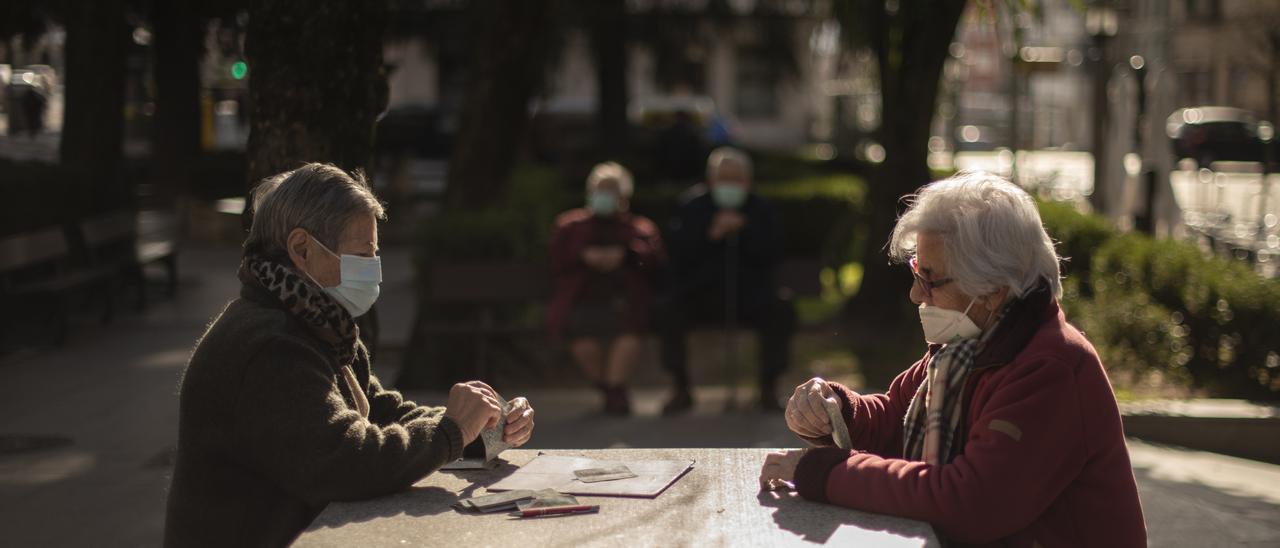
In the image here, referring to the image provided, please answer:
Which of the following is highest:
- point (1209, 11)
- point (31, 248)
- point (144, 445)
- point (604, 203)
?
→ point (1209, 11)

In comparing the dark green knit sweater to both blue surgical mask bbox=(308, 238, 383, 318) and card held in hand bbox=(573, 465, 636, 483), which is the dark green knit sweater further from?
card held in hand bbox=(573, 465, 636, 483)

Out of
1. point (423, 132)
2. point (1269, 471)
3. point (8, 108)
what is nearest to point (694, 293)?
point (1269, 471)

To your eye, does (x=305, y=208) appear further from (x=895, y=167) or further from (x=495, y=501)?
(x=895, y=167)

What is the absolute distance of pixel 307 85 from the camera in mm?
6570

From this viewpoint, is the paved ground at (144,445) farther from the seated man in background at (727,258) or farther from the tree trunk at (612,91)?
the tree trunk at (612,91)

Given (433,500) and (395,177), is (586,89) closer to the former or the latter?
(395,177)

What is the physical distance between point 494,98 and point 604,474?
8.53m

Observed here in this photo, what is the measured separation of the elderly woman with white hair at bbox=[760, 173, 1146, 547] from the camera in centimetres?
304

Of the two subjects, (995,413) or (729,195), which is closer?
(995,413)

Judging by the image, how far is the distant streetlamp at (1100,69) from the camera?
1762 cm

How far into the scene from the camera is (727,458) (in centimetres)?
365

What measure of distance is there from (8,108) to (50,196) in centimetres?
1110

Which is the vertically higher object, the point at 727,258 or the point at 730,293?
the point at 727,258

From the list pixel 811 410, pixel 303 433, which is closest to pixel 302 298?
pixel 303 433
